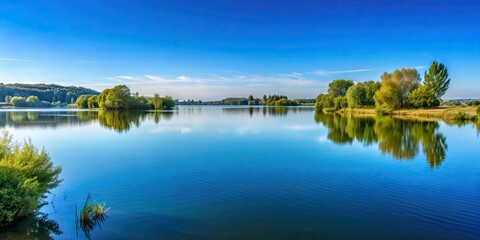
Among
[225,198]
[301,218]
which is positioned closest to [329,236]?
[301,218]

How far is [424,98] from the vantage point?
61562 mm

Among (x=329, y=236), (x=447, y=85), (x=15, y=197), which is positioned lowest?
(x=329, y=236)

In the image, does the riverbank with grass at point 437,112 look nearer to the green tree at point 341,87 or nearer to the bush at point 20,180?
the green tree at point 341,87

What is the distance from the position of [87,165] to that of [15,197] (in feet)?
26.1

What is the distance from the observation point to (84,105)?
11650 centimetres

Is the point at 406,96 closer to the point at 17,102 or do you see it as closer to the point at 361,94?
the point at 361,94

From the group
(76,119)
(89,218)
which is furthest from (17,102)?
(89,218)

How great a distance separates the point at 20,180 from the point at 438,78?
264ft

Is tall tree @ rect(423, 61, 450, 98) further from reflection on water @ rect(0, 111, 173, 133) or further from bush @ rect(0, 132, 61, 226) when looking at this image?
bush @ rect(0, 132, 61, 226)

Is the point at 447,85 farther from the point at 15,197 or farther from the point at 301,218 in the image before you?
the point at 15,197

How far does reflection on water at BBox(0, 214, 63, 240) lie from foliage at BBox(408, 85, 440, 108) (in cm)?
6873

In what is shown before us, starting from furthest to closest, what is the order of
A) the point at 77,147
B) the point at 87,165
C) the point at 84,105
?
1. the point at 84,105
2. the point at 77,147
3. the point at 87,165

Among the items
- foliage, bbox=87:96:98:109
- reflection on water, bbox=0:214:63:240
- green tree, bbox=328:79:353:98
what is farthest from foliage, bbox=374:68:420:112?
foliage, bbox=87:96:98:109

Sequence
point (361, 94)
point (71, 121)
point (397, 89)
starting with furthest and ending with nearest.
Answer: point (361, 94) < point (397, 89) < point (71, 121)
